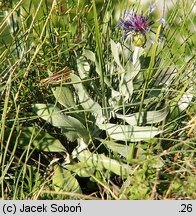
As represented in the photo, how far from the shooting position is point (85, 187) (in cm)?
166

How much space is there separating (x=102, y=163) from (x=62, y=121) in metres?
0.18

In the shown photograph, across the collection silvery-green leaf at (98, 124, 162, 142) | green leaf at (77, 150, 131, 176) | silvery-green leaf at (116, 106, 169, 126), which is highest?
silvery-green leaf at (116, 106, 169, 126)

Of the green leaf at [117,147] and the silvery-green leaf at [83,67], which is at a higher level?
the silvery-green leaf at [83,67]

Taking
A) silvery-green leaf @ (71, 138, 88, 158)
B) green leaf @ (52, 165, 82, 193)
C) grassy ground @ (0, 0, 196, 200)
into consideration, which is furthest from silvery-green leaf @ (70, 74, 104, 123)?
green leaf @ (52, 165, 82, 193)

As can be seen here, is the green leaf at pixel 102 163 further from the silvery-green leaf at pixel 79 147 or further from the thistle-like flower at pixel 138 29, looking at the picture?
the thistle-like flower at pixel 138 29

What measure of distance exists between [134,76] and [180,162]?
12.3 inches

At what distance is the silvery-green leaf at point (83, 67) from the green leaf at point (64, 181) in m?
0.31

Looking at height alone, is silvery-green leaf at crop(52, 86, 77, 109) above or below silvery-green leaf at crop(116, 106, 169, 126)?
above

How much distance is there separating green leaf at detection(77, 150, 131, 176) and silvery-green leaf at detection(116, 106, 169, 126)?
138 mm

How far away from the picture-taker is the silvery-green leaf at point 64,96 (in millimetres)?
1576

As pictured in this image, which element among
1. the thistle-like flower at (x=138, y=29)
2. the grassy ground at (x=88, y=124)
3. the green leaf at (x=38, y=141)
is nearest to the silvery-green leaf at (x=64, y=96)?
the grassy ground at (x=88, y=124)

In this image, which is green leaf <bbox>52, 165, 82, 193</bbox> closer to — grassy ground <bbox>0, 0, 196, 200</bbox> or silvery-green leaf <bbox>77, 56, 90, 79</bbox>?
grassy ground <bbox>0, 0, 196, 200</bbox>

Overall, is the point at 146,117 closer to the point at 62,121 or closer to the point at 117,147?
the point at 117,147

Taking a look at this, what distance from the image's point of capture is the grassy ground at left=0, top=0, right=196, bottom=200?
1.47m
